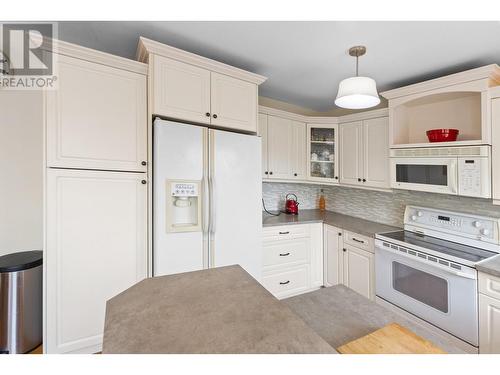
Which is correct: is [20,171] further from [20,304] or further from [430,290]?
[430,290]

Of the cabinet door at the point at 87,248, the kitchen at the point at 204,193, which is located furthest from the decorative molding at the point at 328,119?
the cabinet door at the point at 87,248

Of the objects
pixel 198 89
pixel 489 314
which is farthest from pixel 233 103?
pixel 489 314

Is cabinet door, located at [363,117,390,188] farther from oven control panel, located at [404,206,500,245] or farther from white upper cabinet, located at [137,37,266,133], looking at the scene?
white upper cabinet, located at [137,37,266,133]

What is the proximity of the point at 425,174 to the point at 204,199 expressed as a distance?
1957mm

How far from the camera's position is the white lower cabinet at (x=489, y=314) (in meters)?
1.50

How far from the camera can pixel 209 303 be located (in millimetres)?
662

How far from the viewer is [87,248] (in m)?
1.54

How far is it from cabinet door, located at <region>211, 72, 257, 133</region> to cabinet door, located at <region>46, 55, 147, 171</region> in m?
0.53

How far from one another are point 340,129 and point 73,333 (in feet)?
10.4

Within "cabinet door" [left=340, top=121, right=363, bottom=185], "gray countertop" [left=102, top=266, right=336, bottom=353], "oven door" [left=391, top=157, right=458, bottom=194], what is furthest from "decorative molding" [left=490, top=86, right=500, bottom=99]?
"gray countertop" [left=102, top=266, right=336, bottom=353]

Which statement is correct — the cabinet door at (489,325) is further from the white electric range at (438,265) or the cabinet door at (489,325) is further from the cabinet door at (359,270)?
the cabinet door at (359,270)

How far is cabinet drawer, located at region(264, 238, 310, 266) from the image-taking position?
245cm

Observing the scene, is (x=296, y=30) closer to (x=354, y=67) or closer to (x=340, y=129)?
(x=354, y=67)
